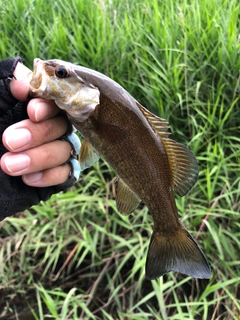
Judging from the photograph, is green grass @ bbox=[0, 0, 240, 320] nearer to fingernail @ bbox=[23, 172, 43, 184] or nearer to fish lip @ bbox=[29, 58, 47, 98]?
fingernail @ bbox=[23, 172, 43, 184]

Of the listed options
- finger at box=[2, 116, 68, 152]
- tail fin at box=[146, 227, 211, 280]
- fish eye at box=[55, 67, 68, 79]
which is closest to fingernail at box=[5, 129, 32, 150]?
finger at box=[2, 116, 68, 152]

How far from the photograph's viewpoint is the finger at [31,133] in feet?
4.36

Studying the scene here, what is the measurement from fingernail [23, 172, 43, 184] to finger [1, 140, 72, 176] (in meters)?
0.03

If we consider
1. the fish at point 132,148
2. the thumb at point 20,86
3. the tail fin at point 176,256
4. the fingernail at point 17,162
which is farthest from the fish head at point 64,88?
the tail fin at point 176,256

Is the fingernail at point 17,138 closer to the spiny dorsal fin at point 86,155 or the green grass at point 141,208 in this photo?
the spiny dorsal fin at point 86,155

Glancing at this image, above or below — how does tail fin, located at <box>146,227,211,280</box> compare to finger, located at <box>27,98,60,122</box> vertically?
below

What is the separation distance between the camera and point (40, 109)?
1.29 metres

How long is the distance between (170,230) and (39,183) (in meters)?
0.49

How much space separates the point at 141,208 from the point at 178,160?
3.88 feet

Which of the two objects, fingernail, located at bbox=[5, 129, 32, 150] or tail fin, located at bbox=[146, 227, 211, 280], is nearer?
fingernail, located at bbox=[5, 129, 32, 150]

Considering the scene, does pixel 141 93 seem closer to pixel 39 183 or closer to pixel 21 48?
pixel 21 48

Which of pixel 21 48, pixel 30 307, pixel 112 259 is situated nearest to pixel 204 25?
pixel 21 48

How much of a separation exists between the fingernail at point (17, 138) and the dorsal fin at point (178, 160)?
40 cm

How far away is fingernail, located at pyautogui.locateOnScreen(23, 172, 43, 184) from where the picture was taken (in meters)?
1.46
